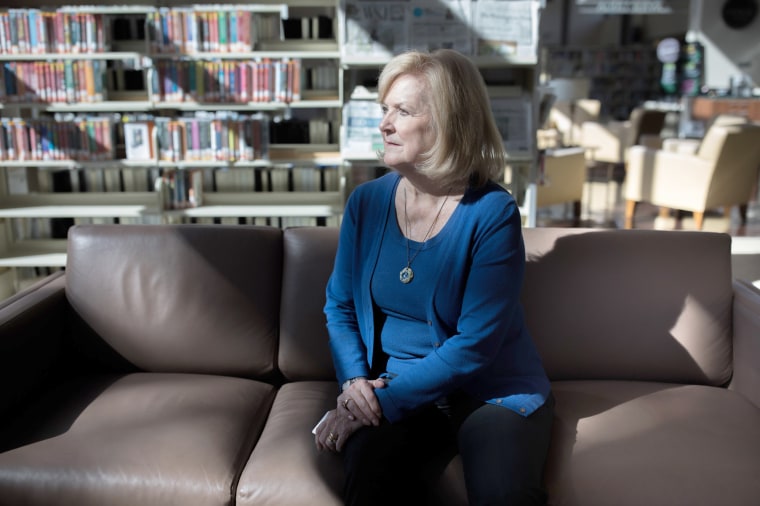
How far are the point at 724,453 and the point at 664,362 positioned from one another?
43 cm

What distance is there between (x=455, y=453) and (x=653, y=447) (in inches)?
17.9

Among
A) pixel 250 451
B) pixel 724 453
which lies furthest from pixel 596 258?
pixel 250 451

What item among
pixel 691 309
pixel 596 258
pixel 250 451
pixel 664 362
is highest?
pixel 596 258

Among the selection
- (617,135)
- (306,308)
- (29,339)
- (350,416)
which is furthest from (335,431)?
(617,135)

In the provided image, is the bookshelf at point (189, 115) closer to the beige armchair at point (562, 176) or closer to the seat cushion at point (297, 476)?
the beige armchair at point (562, 176)

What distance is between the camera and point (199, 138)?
409cm

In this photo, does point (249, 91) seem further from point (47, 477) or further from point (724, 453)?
point (724, 453)

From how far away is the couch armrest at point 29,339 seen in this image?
1.83 m

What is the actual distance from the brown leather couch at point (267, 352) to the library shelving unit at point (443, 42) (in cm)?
176

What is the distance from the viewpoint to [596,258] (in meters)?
2.02

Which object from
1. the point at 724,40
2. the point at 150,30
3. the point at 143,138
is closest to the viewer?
the point at 150,30

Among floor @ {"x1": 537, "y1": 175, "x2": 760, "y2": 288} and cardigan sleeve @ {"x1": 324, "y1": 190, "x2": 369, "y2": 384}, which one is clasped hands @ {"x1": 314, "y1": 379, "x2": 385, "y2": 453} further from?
floor @ {"x1": 537, "y1": 175, "x2": 760, "y2": 288}

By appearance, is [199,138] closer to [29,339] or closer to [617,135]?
[29,339]

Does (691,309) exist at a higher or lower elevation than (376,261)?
lower
